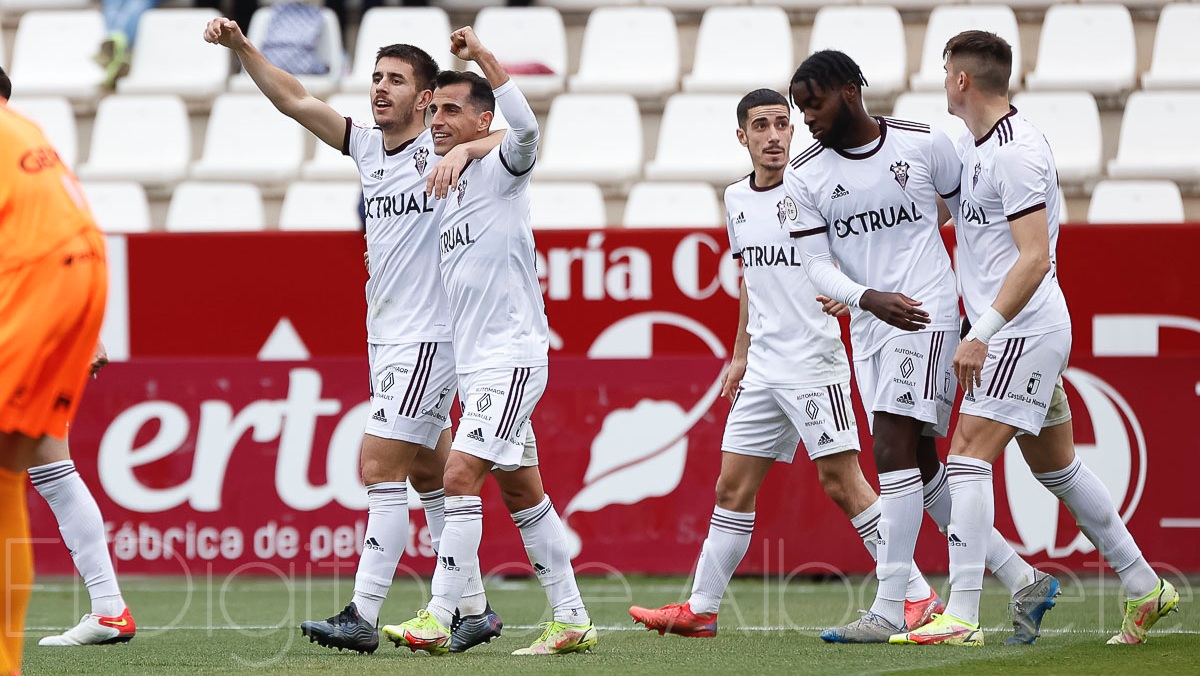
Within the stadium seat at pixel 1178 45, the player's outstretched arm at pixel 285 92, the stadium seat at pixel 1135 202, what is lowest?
the stadium seat at pixel 1135 202

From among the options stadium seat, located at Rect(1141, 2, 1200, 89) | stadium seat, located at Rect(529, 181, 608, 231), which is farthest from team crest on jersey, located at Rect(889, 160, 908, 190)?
stadium seat, located at Rect(1141, 2, 1200, 89)

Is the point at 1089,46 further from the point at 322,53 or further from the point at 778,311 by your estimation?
the point at 778,311

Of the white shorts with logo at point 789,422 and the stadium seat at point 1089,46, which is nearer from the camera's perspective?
the white shorts with logo at point 789,422

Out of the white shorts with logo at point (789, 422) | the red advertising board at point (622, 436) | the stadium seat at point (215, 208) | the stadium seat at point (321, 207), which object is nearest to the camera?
the white shorts with logo at point (789, 422)

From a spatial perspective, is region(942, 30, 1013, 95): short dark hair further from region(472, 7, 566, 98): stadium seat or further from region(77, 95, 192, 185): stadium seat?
region(77, 95, 192, 185): stadium seat

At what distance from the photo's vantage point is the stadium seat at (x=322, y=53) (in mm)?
11992

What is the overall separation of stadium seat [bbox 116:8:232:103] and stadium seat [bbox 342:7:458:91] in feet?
3.91

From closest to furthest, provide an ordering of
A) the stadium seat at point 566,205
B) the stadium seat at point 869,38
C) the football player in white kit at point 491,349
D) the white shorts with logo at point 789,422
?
1. the football player in white kit at point 491,349
2. the white shorts with logo at point 789,422
3. the stadium seat at point 566,205
4. the stadium seat at point 869,38

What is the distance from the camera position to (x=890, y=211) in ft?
19.2

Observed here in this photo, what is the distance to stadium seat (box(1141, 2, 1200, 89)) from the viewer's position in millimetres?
11461

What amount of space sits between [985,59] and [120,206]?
7.56 m

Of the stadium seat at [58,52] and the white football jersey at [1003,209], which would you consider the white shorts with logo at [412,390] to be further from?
the stadium seat at [58,52]

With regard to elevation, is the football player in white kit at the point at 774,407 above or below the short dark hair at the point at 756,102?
below

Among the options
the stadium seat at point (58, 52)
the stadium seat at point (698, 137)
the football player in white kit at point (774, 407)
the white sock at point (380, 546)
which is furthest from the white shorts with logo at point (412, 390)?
the stadium seat at point (58, 52)
